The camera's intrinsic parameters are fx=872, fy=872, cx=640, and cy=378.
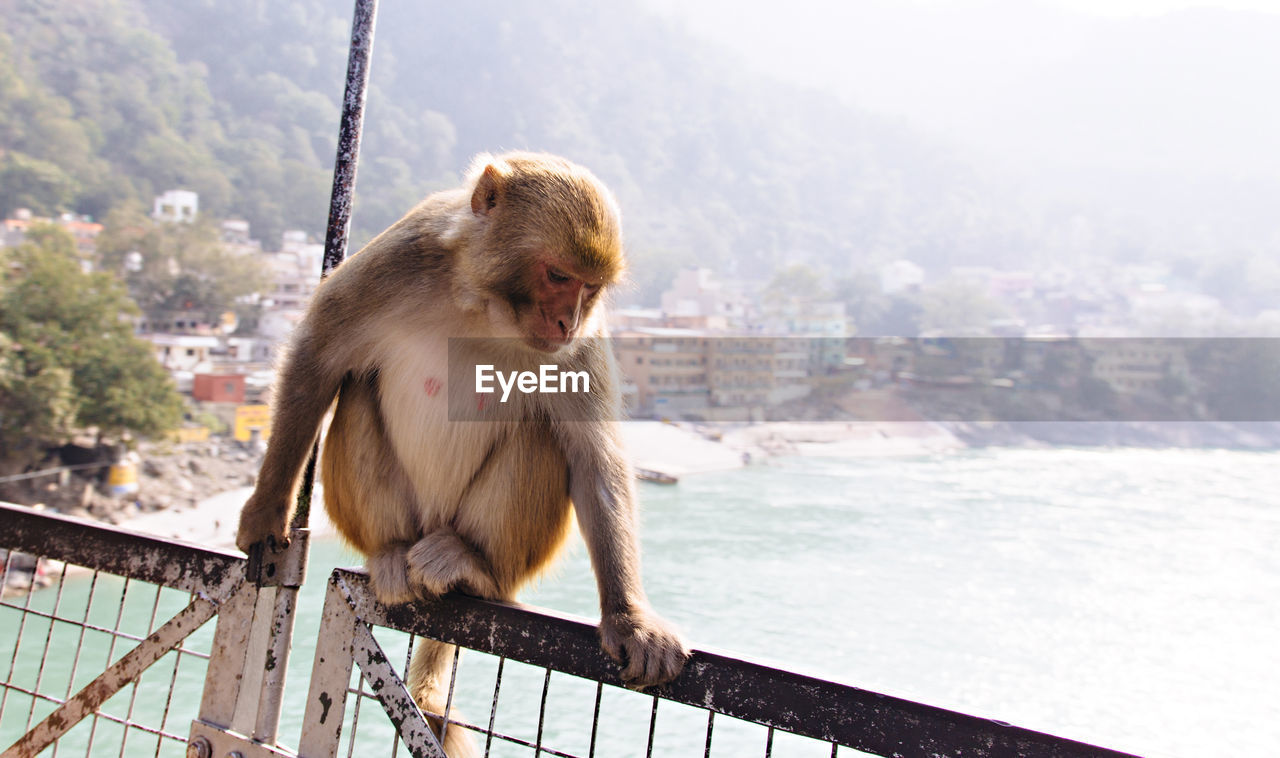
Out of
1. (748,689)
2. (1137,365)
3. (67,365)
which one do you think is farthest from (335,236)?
(1137,365)

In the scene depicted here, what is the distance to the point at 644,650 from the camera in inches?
49.8

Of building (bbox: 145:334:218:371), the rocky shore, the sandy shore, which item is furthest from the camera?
the sandy shore

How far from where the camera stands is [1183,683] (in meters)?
28.8

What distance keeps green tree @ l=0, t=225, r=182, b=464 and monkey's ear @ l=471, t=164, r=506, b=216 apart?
79.2 ft

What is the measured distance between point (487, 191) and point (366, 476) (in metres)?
0.64

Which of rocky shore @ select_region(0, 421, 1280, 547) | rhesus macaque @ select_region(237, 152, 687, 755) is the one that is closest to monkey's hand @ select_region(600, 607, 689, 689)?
rhesus macaque @ select_region(237, 152, 687, 755)

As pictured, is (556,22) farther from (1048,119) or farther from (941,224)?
(1048,119)

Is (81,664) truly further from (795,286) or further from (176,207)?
(795,286)

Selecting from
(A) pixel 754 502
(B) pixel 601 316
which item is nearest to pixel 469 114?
(A) pixel 754 502

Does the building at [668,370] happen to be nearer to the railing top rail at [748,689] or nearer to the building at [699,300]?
the building at [699,300]

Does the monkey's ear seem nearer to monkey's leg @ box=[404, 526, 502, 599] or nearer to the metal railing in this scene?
monkey's leg @ box=[404, 526, 502, 599]

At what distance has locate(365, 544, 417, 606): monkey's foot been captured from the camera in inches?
57.7

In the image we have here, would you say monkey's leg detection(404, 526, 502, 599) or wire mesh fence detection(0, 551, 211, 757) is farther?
wire mesh fence detection(0, 551, 211, 757)

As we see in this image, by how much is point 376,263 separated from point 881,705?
4.18 feet
